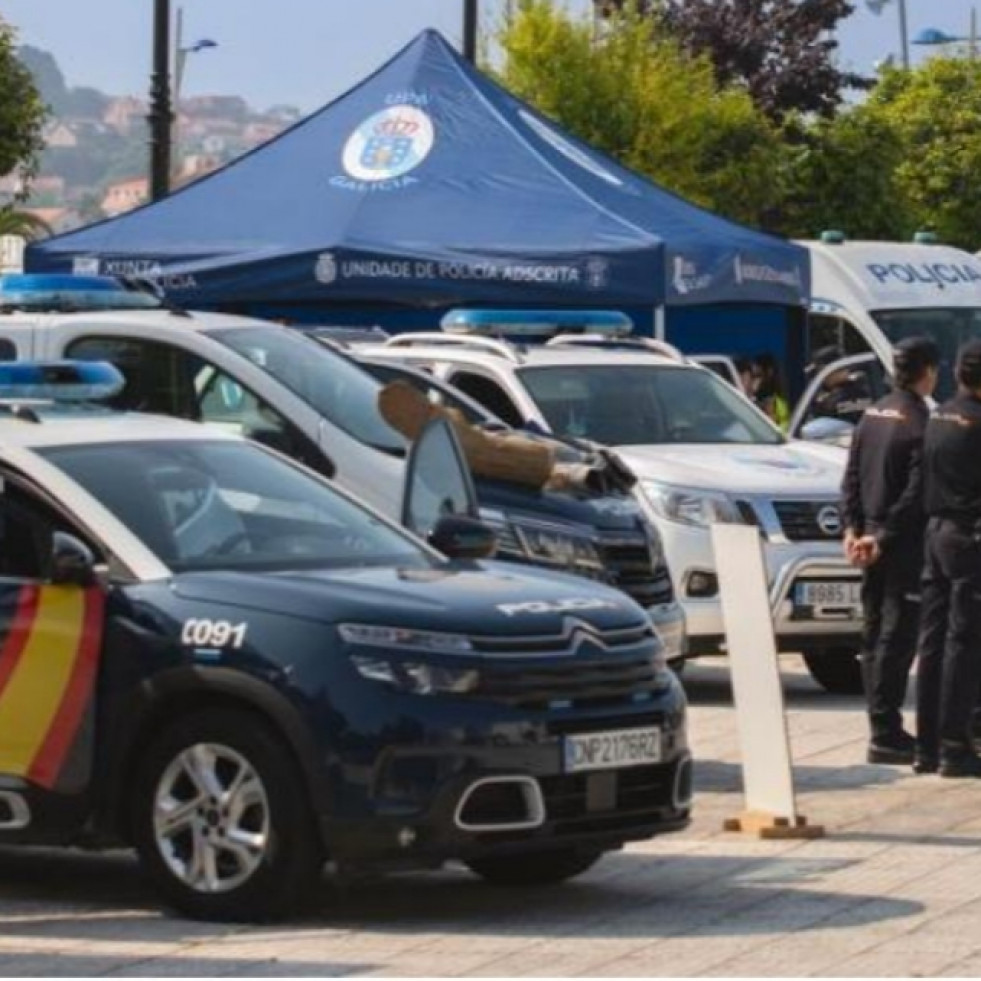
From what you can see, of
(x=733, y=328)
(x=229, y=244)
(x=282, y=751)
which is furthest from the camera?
(x=733, y=328)

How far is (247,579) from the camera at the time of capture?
10.2 meters

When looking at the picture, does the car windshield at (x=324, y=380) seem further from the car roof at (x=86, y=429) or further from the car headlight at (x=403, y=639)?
the car headlight at (x=403, y=639)

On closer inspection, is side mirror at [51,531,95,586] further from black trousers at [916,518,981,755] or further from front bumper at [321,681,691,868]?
black trousers at [916,518,981,755]

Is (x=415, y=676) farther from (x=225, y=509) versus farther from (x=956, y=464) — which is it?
(x=956, y=464)

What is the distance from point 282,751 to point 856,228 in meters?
42.5

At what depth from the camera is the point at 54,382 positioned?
11594 mm

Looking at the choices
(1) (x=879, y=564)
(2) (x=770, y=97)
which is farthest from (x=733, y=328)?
(2) (x=770, y=97)

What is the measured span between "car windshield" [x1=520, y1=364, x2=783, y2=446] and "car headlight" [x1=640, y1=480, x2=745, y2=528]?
753mm

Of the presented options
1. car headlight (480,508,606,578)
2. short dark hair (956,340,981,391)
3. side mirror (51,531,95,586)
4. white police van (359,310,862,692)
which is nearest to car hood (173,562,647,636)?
side mirror (51,531,95,586)

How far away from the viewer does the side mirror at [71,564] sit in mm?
10102

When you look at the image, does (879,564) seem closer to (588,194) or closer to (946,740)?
(946,740)

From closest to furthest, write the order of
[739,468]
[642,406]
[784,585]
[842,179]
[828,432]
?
[784,585] < [739,468] < [642,406] < [828,432] < [842,179]

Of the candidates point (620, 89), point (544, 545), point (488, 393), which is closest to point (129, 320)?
point (544, 545)

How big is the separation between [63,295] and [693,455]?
11.6 feet
